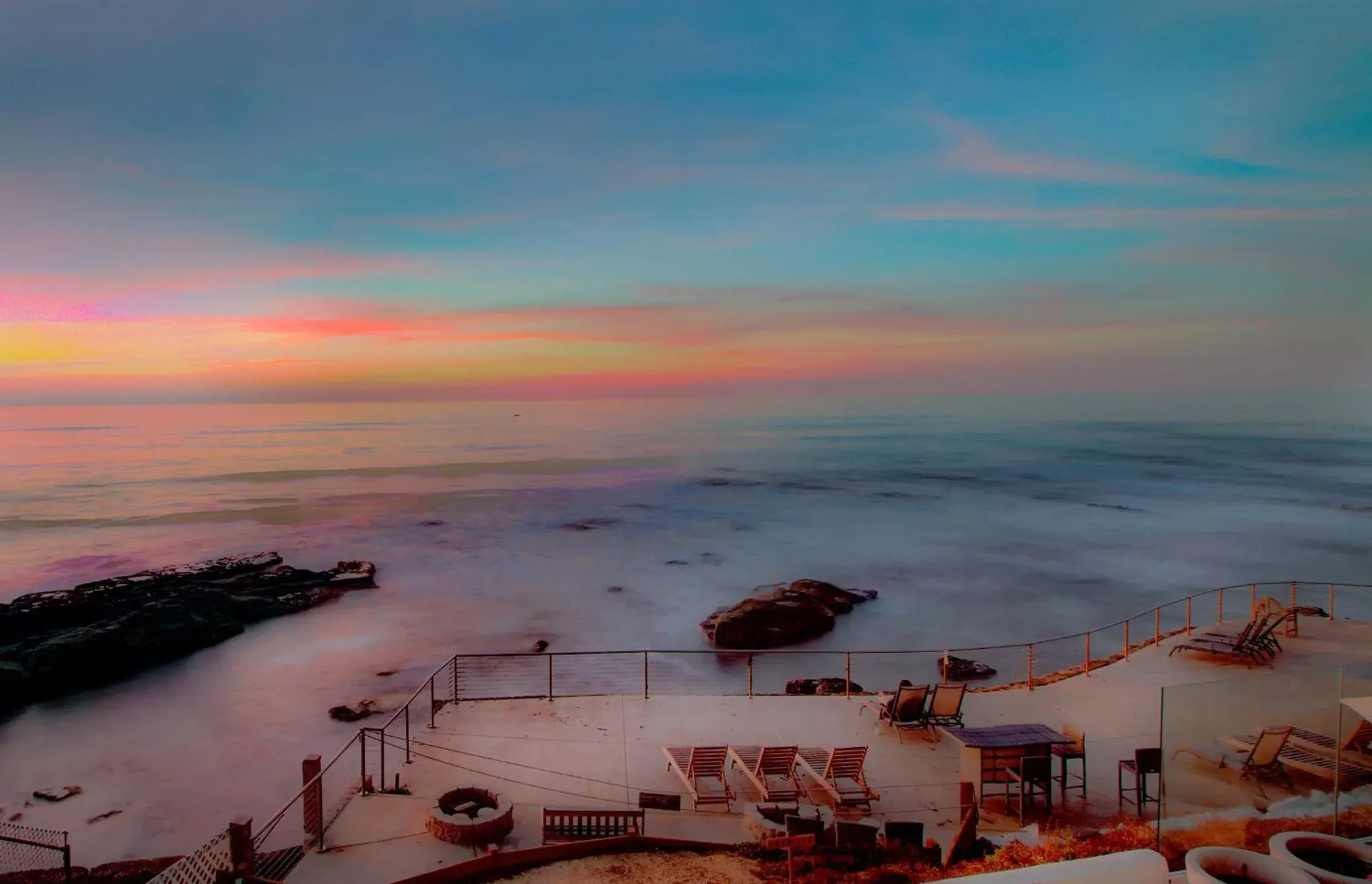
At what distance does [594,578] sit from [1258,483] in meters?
69.6

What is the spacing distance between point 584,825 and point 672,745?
2308 millimetres

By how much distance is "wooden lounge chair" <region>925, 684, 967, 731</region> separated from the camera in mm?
10047

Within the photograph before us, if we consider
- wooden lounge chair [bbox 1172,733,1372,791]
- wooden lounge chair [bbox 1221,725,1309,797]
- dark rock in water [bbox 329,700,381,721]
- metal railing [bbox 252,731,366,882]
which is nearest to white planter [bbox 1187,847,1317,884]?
wooden lounge chair [bbox 1221,725,1309,797]

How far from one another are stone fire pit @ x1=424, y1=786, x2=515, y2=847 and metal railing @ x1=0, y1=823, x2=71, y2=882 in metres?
6.48

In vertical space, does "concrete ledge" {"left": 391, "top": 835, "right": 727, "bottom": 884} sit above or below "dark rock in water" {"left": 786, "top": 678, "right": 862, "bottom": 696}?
above

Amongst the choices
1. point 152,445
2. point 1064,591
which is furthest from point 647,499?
point 152,445

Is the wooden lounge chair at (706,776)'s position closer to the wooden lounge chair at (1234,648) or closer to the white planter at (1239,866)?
the white planter at (1239,866)

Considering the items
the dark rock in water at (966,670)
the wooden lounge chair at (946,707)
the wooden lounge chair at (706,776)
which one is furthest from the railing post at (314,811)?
the dark rock in water at (966,670)

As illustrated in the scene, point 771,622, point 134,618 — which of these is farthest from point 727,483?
point 134,618

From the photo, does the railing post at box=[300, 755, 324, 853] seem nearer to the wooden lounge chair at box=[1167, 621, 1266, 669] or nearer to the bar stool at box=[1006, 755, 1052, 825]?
the bar stool at box=[1006, 755, 1052, 825]

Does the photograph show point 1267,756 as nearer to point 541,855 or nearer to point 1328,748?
point 1328,748

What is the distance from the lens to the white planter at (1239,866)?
4309 mm

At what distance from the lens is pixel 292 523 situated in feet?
169

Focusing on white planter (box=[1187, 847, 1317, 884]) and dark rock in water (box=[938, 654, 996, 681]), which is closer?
white planter (box=[1187, 847, 1317, 884])
